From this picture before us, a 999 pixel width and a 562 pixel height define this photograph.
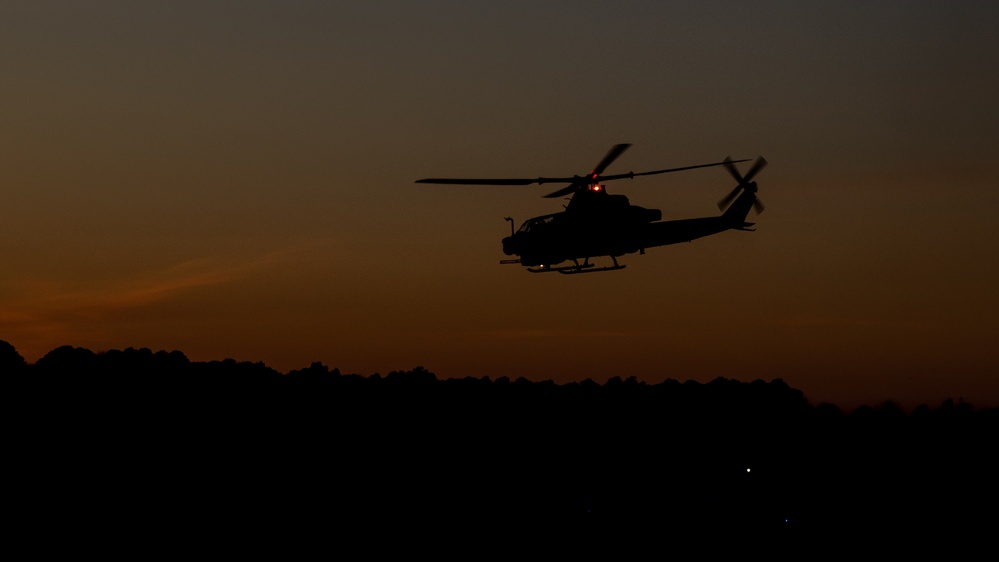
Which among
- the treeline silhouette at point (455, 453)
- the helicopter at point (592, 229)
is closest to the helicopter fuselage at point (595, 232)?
the helicopter at point (592, 229)

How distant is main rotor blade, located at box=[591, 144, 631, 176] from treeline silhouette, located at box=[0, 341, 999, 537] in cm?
5130

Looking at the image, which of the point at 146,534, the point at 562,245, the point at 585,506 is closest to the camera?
the point at 562,245

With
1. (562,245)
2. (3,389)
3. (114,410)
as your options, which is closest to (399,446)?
(114,410)

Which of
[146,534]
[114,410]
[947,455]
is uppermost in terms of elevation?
[114,410]

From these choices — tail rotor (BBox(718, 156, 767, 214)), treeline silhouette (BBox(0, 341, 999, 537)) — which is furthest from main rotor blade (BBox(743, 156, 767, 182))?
treeline silhouette (BBox(0, 341, 999, 537))

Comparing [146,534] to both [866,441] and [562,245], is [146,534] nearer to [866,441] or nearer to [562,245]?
[562,245]

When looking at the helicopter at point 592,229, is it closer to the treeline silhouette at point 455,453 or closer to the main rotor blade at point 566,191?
the main rotor blade at point 566,191

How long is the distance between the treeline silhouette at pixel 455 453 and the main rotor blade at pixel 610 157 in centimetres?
5130

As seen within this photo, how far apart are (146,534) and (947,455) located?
103744 mm

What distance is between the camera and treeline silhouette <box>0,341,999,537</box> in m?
122

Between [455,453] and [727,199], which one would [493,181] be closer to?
[727,199]

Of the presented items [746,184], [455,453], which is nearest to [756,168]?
[746,184]

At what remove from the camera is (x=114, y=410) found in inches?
5758

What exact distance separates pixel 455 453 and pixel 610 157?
312 feet
